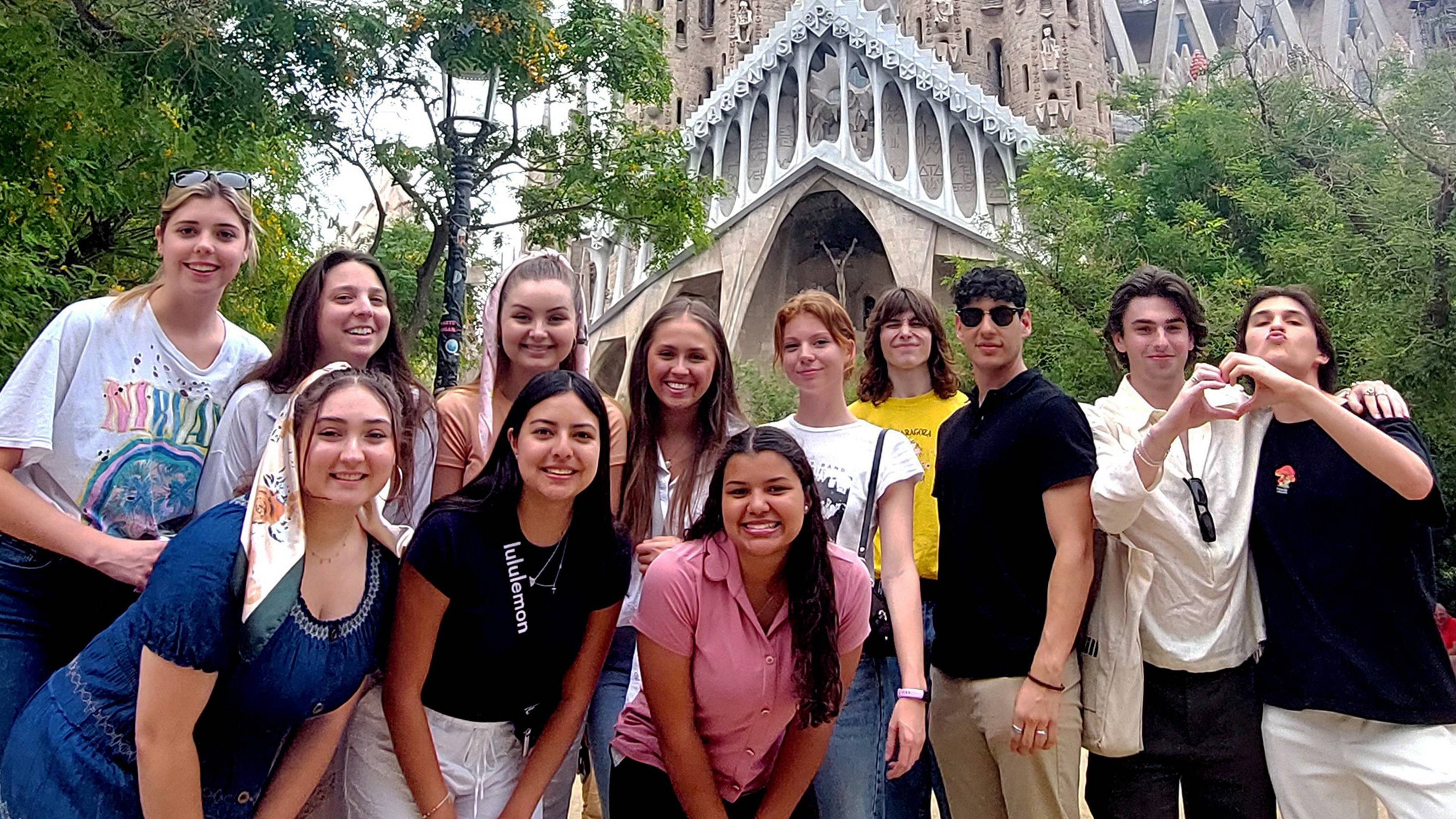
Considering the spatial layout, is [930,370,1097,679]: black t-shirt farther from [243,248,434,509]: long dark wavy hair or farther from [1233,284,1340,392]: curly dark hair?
[243,248,434,509]: long dark wavy hair

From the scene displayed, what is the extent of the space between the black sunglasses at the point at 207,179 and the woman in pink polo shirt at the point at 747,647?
1409 mm

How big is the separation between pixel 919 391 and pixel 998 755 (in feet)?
4.12

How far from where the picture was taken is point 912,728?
2250 millimetres

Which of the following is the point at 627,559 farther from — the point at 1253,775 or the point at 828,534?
the point at 1253,775

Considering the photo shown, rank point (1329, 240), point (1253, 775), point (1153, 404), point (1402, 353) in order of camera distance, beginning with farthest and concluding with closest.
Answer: point (1329, 240) → point (1402, 353) → point (1153, 404) → point (1253, 775)

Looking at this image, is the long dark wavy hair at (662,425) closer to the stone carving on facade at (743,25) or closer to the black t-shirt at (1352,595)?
the black t-shirt at (1352,595)

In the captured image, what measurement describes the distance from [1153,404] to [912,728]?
1193 mm

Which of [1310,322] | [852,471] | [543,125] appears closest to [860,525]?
[852,471]

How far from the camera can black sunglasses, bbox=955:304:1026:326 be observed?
2615mm

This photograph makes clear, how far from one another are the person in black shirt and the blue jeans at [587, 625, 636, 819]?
164 cm

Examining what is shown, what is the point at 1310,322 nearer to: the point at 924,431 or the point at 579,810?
the point at 924,431

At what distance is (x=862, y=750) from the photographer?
2.35 m

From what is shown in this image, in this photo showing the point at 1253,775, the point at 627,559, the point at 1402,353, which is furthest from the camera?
the point at 1402,353

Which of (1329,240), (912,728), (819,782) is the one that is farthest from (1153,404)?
(1329,240)
